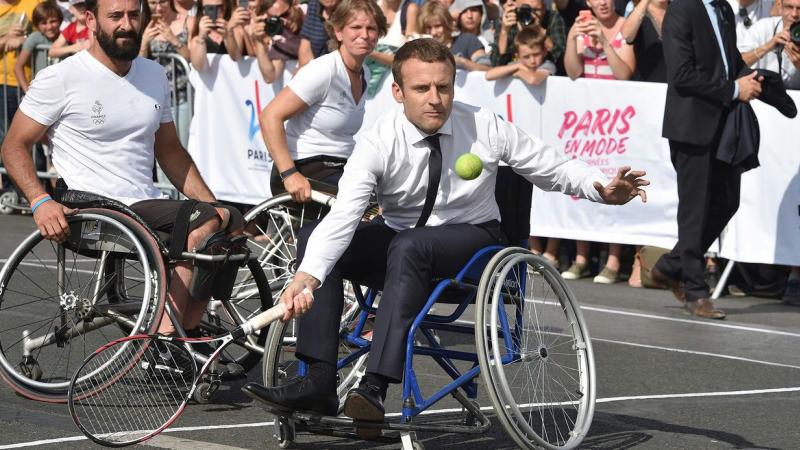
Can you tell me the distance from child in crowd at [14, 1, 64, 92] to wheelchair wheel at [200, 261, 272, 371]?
7677 mm

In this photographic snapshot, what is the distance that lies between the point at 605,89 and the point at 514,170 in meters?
5.52

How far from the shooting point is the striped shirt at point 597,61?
1190cm

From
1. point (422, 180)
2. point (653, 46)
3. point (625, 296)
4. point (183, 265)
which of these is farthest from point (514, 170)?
point (653, 46)

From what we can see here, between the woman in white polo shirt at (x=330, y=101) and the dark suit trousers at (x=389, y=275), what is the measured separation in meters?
2.13

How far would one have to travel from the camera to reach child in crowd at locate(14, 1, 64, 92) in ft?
49.4

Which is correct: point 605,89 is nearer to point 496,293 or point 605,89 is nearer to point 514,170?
point 514,170

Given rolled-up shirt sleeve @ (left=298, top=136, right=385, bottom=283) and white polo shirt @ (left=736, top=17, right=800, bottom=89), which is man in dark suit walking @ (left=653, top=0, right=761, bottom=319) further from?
rolled-up shirt sleeve @ (left=298, top=136, right=385, bottom=283)

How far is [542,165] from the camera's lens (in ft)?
20.6

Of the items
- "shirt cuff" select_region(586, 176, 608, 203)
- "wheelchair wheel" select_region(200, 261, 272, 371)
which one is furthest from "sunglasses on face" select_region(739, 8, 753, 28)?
"shirt cuff" select_region(586, 176, 608, 203)

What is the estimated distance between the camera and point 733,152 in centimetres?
1013

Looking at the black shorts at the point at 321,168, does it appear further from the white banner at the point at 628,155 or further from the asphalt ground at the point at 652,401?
the white banner at the point at 628,155

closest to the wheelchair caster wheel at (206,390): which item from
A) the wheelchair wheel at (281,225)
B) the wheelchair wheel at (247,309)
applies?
the wheelchair wheel at (247,309)

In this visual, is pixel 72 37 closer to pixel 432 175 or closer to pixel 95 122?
pixel 95 122

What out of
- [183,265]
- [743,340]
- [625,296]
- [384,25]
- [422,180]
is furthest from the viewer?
[625,296]
